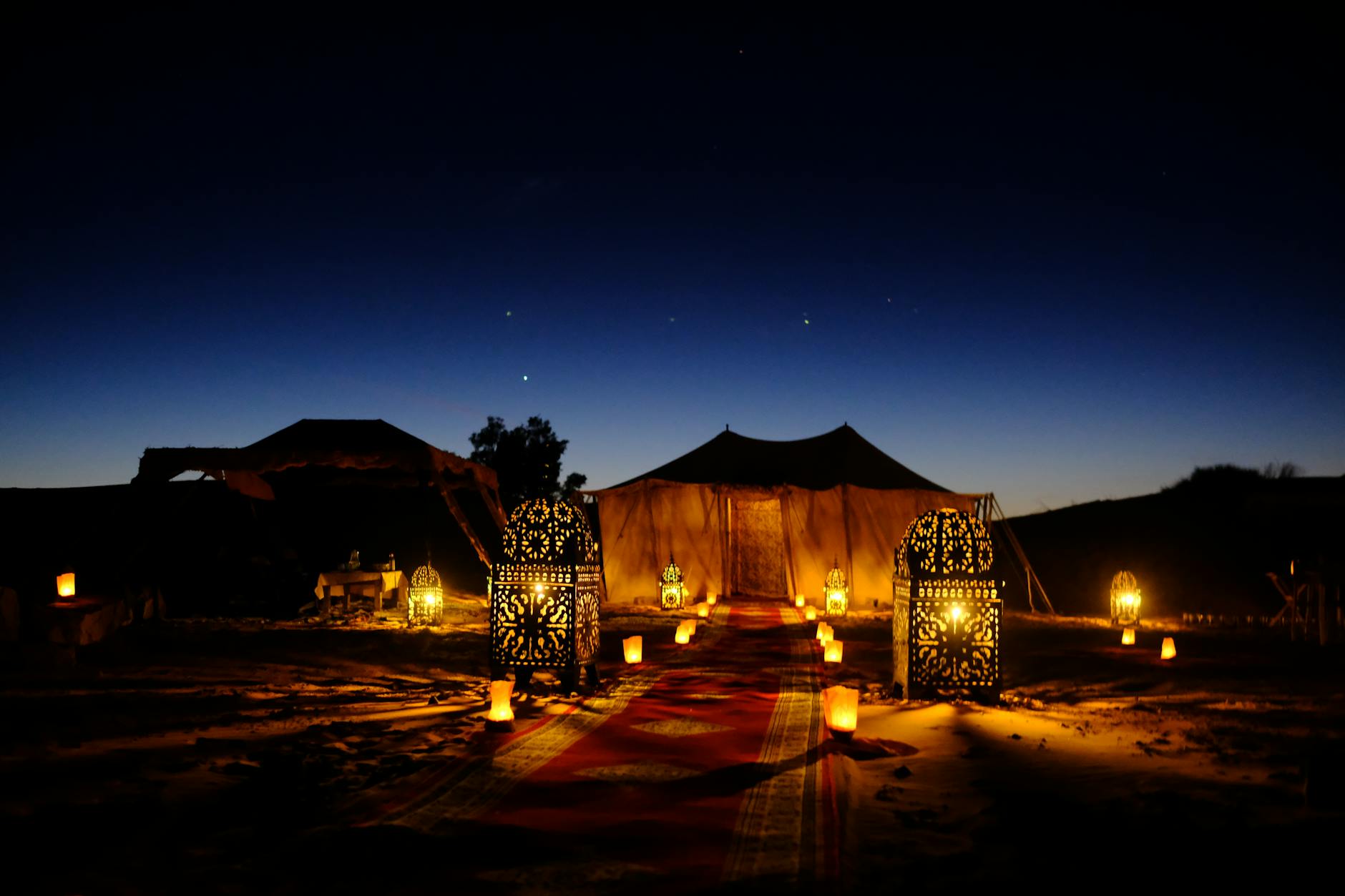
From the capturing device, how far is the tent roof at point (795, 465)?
20.5 meters

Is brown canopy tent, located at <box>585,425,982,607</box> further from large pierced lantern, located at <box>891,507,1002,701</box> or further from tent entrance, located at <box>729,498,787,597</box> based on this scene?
large pierced lantern, located at <box>891,507,1002,701</box>

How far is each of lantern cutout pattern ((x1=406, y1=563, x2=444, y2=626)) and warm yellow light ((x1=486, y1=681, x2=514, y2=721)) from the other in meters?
8.61

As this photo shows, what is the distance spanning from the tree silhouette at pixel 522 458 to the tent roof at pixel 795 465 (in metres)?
11.9

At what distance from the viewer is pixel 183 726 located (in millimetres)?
6020

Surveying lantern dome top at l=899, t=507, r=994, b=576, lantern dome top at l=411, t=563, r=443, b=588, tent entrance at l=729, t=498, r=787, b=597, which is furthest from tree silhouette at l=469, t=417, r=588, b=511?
lantern dome top at l=899, t=507, r=994, b=576

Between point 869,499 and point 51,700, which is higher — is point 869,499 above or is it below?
above

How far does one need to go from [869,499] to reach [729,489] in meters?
3.31

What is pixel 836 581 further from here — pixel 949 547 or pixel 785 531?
pixel 949 547

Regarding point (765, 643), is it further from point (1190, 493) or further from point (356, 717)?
point (1190, 493)

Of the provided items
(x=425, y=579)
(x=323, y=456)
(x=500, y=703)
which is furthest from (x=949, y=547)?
(x=323, y=456)

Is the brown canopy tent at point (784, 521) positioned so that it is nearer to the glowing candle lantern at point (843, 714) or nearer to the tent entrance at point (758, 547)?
the tent entrance at point (758, 547)

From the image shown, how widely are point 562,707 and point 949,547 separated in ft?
11.9

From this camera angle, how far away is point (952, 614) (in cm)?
755

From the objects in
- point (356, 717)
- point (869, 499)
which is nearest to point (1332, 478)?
point (869, 499)
